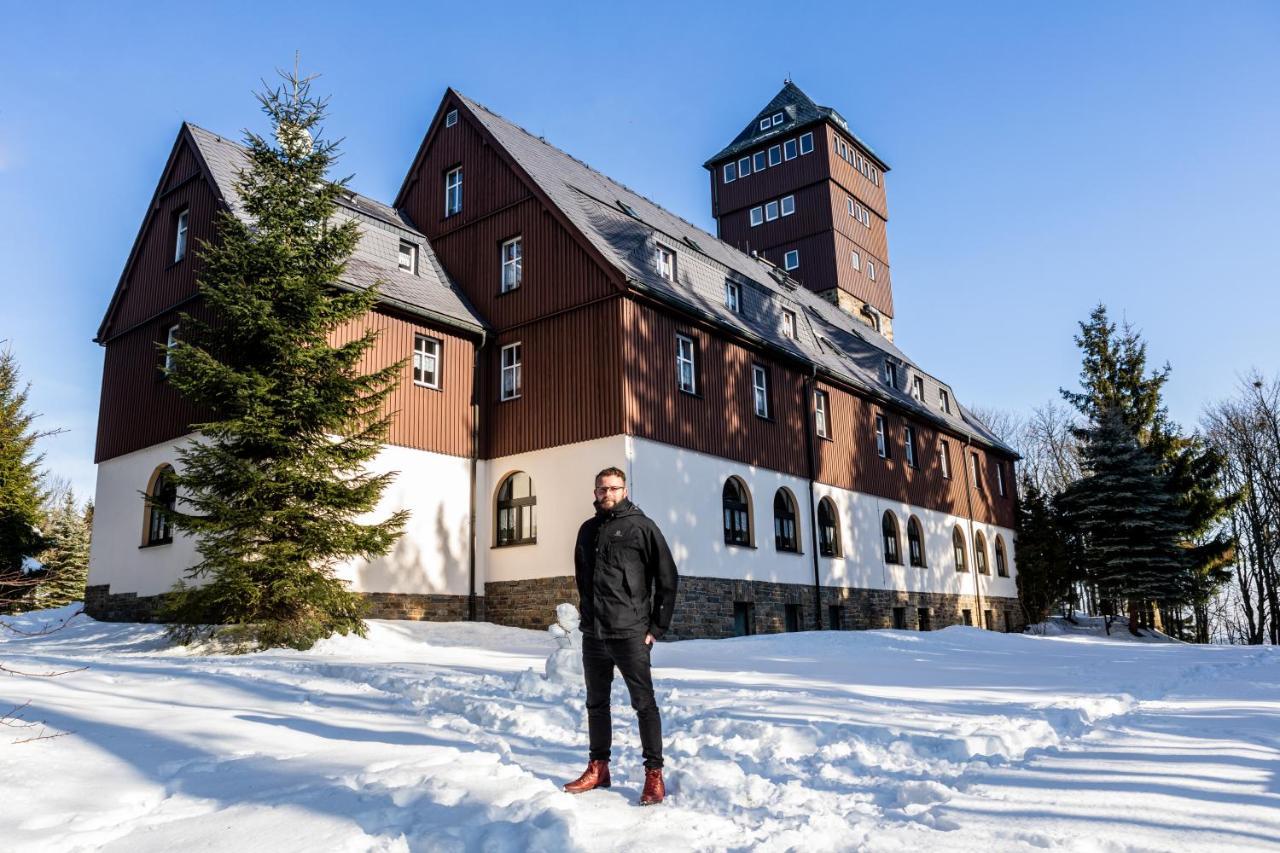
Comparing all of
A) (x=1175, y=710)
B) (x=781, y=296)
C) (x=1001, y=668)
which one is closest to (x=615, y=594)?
(x=1175, y=710)

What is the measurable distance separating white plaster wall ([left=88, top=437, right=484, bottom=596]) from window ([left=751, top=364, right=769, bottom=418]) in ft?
23.3

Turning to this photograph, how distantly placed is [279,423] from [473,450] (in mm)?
6489

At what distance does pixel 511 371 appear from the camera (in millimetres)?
20438

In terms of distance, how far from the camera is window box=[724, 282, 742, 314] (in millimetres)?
22609

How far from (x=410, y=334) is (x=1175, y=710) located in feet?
50.6

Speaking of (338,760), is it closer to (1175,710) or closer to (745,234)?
(1175,710)

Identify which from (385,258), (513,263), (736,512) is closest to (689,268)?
(513,263)

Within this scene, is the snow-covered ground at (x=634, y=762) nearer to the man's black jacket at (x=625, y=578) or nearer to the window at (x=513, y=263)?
the man's black jacket at (x=625, y=578)

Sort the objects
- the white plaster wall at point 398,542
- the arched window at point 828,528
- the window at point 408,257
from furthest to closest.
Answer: the arched window at point 828,528 → the window at point 408,257 → the white plaster wall at point 398,542

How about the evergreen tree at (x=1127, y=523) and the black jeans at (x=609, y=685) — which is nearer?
the black jeans at (x=609, y=685)

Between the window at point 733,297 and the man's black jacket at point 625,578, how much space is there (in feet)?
56.8

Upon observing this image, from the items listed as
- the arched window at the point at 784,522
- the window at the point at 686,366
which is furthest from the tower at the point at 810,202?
the window at the point at 686,366

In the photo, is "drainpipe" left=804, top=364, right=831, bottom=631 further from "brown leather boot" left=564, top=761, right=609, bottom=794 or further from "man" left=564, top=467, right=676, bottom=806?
"brown leather boot" left=564, top=761, right=609, bottom=794

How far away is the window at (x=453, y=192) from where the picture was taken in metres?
22.8
